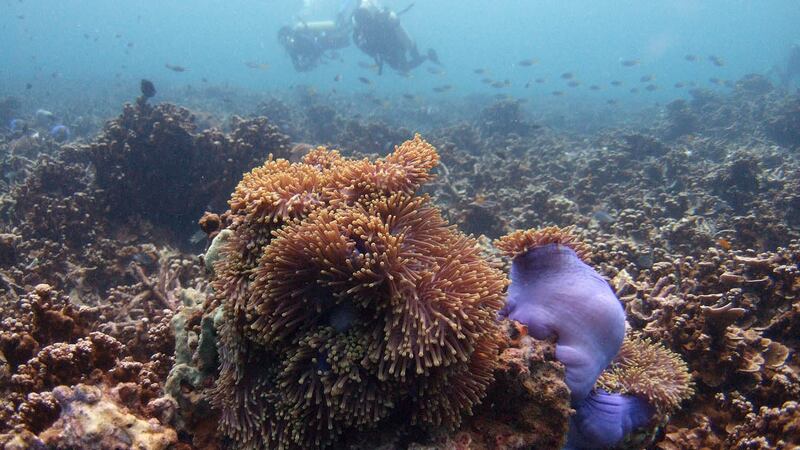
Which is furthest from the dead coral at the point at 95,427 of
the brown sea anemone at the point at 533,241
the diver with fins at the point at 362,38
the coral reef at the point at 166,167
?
the diver with fins at the point at 362,38

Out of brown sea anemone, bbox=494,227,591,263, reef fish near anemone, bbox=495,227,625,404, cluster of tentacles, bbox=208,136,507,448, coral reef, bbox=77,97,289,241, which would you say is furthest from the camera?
coral reef, bbox=77,97,289,241

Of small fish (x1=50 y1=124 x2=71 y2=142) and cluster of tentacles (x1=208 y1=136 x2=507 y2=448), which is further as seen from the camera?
small fish (x1=50 y1=124 x2=71 y2=142)

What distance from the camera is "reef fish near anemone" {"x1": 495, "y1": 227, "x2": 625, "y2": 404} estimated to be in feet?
8.86

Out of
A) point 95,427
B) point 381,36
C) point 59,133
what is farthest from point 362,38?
→ point 95,427

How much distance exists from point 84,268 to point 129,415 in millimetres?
4568

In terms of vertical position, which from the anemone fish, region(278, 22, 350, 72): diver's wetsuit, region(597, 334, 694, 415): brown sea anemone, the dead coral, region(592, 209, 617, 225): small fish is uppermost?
region(278, 22, 350, 72): diver's wetsuit

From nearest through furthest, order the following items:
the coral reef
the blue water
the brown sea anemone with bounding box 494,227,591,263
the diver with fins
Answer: the brown sea anemone with bounding box 494,227,591,263
the coral reef
the diver with fins
the blue water

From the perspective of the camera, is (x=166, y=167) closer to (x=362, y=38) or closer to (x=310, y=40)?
(x=362, y=38)

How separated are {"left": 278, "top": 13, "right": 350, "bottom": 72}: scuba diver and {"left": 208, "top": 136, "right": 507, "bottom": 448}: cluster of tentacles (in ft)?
81.2

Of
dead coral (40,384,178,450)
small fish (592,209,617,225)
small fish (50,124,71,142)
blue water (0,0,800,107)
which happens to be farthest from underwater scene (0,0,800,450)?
blue water (0,0,800,107)

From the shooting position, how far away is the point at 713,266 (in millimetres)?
4965

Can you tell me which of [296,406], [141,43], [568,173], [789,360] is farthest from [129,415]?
[141,43]

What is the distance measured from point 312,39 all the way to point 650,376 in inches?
1008

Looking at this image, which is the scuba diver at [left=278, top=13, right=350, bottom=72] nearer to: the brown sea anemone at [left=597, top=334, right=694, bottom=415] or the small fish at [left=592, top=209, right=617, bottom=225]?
the small fish at [left=592, top=209, right=617, bottom=225]
